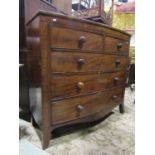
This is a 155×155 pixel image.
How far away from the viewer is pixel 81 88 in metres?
1.36

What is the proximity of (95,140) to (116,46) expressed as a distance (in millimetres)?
891

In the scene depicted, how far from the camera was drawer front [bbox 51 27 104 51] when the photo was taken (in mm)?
1155

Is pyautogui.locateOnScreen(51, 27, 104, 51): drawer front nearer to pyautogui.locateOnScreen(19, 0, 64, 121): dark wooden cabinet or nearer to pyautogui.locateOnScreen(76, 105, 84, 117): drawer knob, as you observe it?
pyautogui.locateOnScreen(76, 105, 84, 117): drawer knob

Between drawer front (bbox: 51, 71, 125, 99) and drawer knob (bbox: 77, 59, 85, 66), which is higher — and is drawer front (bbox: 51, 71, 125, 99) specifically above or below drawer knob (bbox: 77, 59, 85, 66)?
below

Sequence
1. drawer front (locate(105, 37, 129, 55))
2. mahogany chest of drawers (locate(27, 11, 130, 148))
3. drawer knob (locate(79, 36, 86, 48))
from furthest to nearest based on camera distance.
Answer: drawer front (locate(105, 37, 129, 55))
drawer knob (locate(79, 36, 86, 48))
mahogany chest of drawers (locate(27, 11, 130, 148))

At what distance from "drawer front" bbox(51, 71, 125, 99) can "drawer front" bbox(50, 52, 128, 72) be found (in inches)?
2.3

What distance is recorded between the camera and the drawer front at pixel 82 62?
3.88 ft

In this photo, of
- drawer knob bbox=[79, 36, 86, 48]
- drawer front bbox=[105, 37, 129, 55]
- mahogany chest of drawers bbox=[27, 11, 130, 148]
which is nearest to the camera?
mahogany chest of drawers bbox=[27, 11, 130, 148]

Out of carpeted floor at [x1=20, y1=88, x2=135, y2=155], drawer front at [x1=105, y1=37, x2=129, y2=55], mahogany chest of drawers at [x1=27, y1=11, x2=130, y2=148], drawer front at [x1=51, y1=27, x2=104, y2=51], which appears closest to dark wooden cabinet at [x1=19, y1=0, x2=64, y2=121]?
carpeted floor at [x1=20, y1=88, x2=135, y2=155]

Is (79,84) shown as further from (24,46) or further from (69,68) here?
(24,46)

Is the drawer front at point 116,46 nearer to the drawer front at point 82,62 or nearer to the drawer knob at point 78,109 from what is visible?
the drawer front at point 82,62

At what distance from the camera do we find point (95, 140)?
1390mm
